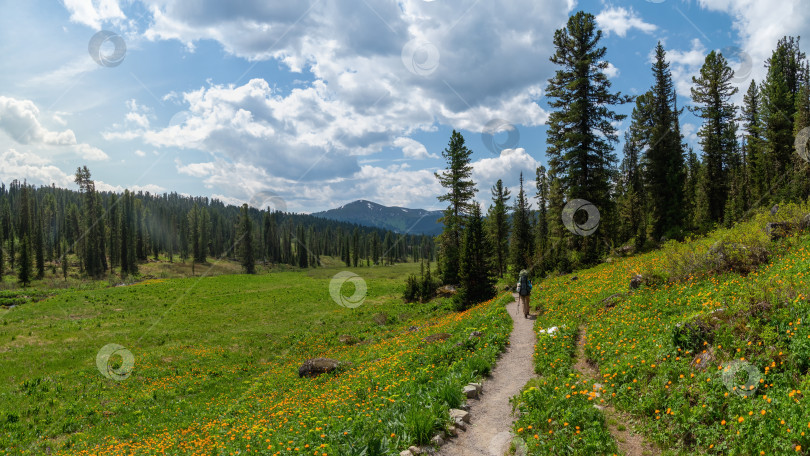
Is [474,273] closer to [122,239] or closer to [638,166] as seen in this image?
[638,166]

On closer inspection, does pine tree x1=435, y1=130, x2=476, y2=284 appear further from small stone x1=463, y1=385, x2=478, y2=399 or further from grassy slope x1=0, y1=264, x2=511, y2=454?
small stone x1=463, y1=385, x2=478, y2=399

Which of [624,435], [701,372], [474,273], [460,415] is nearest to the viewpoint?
[624,435]

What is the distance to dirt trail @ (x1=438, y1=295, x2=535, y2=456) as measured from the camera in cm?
729

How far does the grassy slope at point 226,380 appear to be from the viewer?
357 inches

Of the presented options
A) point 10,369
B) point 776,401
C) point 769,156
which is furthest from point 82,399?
point 769,156

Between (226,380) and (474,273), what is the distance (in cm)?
1743

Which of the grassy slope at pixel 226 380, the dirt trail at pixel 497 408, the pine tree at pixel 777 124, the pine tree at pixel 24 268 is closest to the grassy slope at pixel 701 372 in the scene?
the dirt trail at pixel 497 408

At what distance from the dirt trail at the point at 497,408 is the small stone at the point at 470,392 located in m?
0.18

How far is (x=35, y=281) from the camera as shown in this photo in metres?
74.0

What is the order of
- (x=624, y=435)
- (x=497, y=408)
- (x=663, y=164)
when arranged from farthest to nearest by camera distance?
(x=663, y=164), (x=497, y=408), (x=624, y=435)

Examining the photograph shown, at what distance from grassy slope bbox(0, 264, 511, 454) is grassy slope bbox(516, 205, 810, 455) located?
235 cm

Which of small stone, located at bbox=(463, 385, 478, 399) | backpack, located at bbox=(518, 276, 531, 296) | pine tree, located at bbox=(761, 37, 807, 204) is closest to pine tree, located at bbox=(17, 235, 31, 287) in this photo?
backpack, located at bbox=(518, 276, 531, 296)

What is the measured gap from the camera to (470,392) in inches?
372

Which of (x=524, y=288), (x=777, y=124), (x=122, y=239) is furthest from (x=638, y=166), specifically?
(x=122, y=239)
